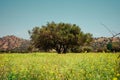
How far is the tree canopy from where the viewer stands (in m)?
60.2

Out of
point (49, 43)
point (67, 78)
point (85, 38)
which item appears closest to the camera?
point (67, 78)

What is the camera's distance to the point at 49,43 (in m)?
60.0

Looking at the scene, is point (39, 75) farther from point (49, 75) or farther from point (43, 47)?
point (43, 47)

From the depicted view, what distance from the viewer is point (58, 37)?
6028 centimetres

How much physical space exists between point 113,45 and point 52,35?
57951 millimetres

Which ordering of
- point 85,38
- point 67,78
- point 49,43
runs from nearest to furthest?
point 67,78 → point 49,43 → point 85,38

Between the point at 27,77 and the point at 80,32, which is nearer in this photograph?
the point at 27,77

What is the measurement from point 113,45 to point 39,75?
511 centimetres

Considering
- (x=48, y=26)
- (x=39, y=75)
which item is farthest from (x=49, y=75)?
(x=48, y=26)

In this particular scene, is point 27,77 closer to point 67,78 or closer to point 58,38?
point 67,78

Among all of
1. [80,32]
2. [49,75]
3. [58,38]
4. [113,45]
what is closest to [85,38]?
[80,32]

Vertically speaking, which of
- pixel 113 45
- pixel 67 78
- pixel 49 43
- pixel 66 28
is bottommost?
pixel 67 78

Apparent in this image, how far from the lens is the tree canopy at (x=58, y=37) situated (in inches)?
2368

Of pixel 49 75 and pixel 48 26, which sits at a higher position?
pixel 48 26
